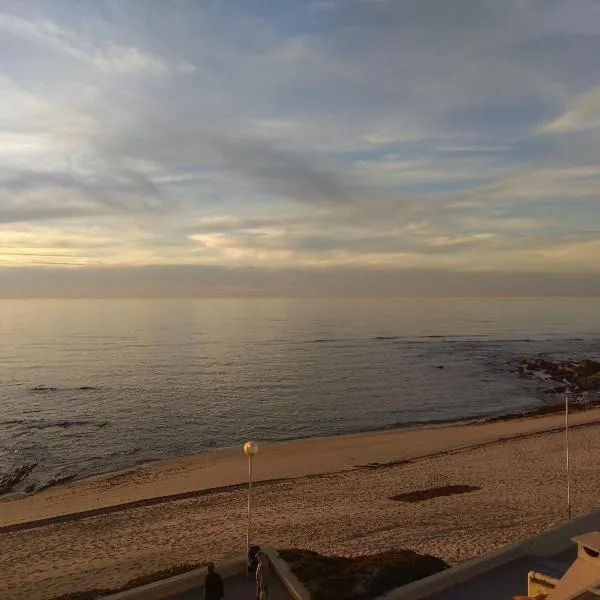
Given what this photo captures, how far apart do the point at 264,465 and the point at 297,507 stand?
7.27 meters

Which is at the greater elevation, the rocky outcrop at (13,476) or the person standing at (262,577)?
the person standing at (262,577)

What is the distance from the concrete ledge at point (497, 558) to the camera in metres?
8.82

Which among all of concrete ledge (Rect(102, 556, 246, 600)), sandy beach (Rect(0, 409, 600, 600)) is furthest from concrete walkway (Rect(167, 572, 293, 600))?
sandy beach (Rect(0, 409, 600, 600))

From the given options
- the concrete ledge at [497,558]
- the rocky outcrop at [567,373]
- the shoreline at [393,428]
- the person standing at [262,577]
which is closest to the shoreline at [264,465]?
the shoreline at [393,428]

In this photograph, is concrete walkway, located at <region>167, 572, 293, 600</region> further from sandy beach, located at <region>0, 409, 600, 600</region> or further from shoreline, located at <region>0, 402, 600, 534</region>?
shoreline, located at <region>0, 402, 600, 534</region>

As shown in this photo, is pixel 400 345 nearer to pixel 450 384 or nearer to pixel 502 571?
pixel 450 384

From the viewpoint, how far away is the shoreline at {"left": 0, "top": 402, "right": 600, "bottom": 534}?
20.3 m

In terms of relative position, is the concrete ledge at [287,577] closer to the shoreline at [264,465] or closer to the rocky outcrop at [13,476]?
the shoreline at [264,465]

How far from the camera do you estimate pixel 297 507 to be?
1888 centimetres

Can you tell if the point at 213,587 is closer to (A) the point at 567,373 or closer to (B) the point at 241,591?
(B) the point at 241,591

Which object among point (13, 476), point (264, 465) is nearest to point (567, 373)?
point (264, 465)

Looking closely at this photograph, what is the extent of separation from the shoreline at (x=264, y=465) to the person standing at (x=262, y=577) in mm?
11455

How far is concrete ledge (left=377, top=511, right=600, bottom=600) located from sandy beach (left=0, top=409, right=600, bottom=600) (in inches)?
105

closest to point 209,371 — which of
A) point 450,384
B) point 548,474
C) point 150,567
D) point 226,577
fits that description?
point 450,384
